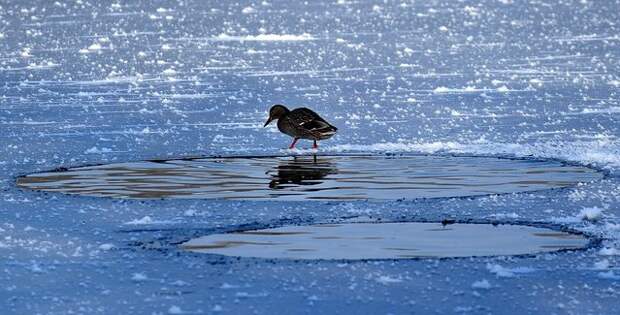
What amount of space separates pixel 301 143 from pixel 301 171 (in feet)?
6.63

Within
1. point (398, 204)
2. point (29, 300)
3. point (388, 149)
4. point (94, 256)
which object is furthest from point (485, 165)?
point (29, 300)

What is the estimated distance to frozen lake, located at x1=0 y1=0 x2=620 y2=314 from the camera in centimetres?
621

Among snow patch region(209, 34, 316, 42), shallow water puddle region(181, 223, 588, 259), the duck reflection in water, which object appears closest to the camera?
shallow water puddle region(181, 223, 588, 259)

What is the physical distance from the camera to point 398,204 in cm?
855

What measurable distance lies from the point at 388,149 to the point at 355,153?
30 cm

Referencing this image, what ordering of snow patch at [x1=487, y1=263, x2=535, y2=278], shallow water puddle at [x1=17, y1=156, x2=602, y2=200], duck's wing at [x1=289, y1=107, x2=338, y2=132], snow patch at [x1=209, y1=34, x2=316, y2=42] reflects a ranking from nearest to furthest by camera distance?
snow patch at [x1=487, y1=263, x2=535, y2=278] → shallow water puddle at [x1=17, y1=156, x2=602, y2=200] → duck's wing at [x1=289, y1=107, x2=338, y2=132] → snow patch at [x1=209, y1=34, x2=316, y2=42]

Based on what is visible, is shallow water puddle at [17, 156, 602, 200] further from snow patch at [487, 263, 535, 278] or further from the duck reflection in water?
snow patch at [487, 263, 535, 278]

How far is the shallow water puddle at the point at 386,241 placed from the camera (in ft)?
23.1

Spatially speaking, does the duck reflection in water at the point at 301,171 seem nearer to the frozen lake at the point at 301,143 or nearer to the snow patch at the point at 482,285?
the frozen lake at the point at 301,143

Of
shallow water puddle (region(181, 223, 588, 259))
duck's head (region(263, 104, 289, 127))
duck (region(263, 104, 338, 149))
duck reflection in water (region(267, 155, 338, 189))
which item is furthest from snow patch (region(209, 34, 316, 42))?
shallow water puddle (region(181, 223, 588, 259))

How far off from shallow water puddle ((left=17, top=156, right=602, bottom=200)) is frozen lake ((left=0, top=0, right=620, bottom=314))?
0.19 metres

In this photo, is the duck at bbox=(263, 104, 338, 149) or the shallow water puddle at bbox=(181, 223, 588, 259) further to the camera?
the duck at bbox=(263, 104, 338, 149)

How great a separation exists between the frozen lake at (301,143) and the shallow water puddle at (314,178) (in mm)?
189

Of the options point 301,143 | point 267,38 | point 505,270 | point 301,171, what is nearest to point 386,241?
point 505,270
